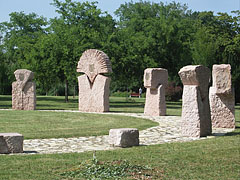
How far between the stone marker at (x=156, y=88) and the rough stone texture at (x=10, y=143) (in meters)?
10.1

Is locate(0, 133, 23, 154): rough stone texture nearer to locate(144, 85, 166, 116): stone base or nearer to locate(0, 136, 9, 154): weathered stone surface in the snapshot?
locate(0, 136, 9, 154): weathered stone surface

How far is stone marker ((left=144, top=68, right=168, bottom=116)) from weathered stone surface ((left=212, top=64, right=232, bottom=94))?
16.9ft

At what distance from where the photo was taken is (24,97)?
20203 mm

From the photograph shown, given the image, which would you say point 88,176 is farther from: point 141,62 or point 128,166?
point 141,62

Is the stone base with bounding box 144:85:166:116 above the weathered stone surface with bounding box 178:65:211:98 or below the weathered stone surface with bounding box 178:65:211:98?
below

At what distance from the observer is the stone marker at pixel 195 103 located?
Answer: 10.3m

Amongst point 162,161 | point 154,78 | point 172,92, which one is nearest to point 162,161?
point 162,161

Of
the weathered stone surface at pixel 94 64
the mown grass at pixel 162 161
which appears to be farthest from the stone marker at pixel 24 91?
the mown grass at pixel 162 161

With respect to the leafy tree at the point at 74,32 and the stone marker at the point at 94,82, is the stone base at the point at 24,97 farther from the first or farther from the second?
the leafy tree at the point at 74,32

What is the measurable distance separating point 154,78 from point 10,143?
1038 cm

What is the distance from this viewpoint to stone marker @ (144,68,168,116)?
17.2 m

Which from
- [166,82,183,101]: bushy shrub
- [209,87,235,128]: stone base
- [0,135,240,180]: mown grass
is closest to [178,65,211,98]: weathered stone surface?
[209,87,235,128]: stone base

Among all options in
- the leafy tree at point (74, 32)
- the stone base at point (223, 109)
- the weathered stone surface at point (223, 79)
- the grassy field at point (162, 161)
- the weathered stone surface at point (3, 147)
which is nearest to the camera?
the grassy field at point (162, 161)

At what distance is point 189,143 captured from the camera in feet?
29.7
